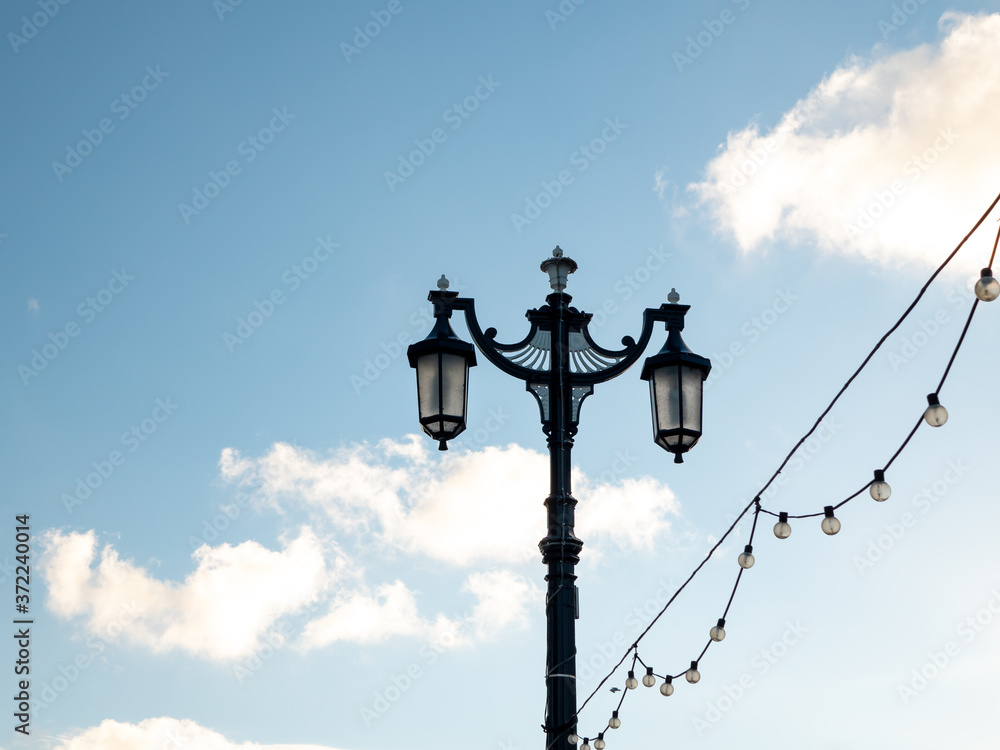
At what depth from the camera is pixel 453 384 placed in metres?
7.16

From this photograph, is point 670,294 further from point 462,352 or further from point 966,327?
point 966,327

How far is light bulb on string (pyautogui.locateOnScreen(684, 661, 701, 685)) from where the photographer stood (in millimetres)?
8398

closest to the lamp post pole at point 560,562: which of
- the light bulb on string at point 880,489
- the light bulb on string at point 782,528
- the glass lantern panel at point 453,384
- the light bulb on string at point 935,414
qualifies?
the glass lantern panel at point 453,384

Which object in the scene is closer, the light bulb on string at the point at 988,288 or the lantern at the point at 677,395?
the light bulb on string at the point at 988,288

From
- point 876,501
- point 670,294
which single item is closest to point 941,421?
point 876,501

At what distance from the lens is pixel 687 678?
27.8ft

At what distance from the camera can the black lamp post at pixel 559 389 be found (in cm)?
696

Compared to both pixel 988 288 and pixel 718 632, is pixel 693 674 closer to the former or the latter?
pixel 718 632

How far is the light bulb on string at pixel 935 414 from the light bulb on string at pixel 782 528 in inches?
79.8

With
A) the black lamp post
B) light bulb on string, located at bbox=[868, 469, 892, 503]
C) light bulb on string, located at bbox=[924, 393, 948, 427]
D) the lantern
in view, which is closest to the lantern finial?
the black lamp post

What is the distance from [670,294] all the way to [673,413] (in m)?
1.31

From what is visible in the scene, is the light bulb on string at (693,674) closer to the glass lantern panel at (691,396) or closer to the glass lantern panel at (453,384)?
the glass lantern panel at (691,396)

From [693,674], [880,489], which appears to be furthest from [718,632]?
[880,489]

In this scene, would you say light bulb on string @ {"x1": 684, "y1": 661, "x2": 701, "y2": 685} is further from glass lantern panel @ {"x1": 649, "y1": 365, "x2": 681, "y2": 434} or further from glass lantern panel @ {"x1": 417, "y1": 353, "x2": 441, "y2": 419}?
glass lantern panel @ {"x1": 417, "y1": 353, "x2": 441, "y2": 419}
